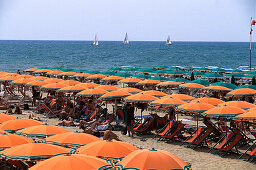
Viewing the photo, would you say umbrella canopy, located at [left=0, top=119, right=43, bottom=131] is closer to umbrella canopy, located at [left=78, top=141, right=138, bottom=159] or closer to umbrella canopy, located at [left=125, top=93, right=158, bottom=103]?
umbrella canopy, located at [left=78, top=141, right=138, bottom=159]

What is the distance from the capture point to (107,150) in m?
6.94

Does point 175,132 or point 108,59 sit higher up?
point 175,132

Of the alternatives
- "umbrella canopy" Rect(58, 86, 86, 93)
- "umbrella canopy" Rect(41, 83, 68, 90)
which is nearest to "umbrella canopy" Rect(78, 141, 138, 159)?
"umbrella canopy" Rect(58, 86, 86, 93)

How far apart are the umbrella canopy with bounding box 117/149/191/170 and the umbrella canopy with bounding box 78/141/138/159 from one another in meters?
0.83

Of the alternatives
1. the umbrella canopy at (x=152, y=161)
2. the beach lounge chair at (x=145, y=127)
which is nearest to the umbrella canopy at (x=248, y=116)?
the beach lounge chair at (x=145, y=127)

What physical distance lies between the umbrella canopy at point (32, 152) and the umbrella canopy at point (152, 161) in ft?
5.12

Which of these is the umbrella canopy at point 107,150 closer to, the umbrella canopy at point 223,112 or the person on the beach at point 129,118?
the umbrella canopy at point 223,112

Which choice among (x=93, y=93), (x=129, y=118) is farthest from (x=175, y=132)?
(x=93, y=93)

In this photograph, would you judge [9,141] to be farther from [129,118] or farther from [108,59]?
[108,59]

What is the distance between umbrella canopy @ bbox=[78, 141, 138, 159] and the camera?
6848 millimetres

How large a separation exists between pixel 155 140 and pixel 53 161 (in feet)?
24.0

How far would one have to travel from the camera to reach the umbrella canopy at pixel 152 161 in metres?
5.80

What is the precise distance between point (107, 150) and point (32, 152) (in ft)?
4.85

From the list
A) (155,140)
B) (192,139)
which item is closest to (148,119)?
(155,140)
